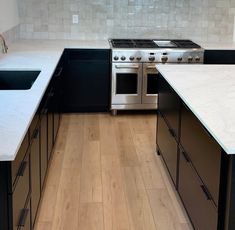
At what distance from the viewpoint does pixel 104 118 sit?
5508 mm

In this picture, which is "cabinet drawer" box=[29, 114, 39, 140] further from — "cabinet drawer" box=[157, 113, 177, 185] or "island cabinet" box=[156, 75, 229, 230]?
→ "cabinet drawer" box=[157, 113, 177, 185]

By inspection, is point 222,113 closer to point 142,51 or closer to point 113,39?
point 142,51

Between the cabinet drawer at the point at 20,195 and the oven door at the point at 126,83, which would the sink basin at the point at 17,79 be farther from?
the oven door at the point at 126,83

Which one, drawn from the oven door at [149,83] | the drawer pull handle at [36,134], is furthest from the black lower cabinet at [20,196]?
the oven door at [149,83]

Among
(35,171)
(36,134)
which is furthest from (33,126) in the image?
(35,171)

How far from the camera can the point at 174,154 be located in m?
3.44

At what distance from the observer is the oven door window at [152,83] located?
543cm

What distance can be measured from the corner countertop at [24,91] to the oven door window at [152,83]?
0.63m

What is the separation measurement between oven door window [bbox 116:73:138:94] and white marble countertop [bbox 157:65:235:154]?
144cm

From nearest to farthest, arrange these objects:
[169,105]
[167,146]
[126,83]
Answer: [169,105] → [167,146] → [126,83]

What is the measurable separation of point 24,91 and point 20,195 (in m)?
0.98

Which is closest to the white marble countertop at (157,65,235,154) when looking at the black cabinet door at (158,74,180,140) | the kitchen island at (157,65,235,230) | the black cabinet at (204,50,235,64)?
the kitchen island at (157,65,235,230)

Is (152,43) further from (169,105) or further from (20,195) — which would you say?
(20,195)

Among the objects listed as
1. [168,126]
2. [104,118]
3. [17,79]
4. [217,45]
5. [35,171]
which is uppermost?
[217,45]
